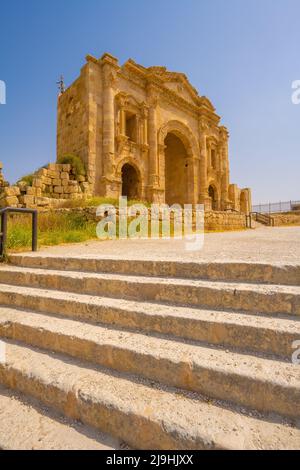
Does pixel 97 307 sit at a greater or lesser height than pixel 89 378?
greater

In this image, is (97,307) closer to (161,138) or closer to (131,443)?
(131,443)

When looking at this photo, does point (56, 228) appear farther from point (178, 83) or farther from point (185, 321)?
point (178, 83)

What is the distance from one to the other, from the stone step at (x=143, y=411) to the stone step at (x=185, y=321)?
43cm

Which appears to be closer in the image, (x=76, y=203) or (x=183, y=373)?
(x=183, y=373)

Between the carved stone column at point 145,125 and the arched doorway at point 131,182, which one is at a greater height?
the carved stone column at point 145,125

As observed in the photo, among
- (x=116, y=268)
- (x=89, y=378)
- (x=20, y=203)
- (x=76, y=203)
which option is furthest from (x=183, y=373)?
(x=20, y=203)

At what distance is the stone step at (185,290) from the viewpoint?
1.86 m

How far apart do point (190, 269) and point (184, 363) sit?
1.10 metres

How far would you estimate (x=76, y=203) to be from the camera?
384 inches

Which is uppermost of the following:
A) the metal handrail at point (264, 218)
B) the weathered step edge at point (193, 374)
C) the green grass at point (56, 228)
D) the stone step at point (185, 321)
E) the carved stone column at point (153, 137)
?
the carved stone column at point (153, 137)

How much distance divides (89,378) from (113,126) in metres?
13.8

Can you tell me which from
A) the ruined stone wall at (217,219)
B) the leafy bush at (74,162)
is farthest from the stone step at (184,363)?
the leafy bush at (74,162)

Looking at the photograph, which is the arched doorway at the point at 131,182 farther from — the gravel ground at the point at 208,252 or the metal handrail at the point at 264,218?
the gravel ground at the point at 208,252

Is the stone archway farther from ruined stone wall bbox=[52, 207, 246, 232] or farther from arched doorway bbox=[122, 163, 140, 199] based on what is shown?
arched doorway bbox=[122, 163, 140, 199]
